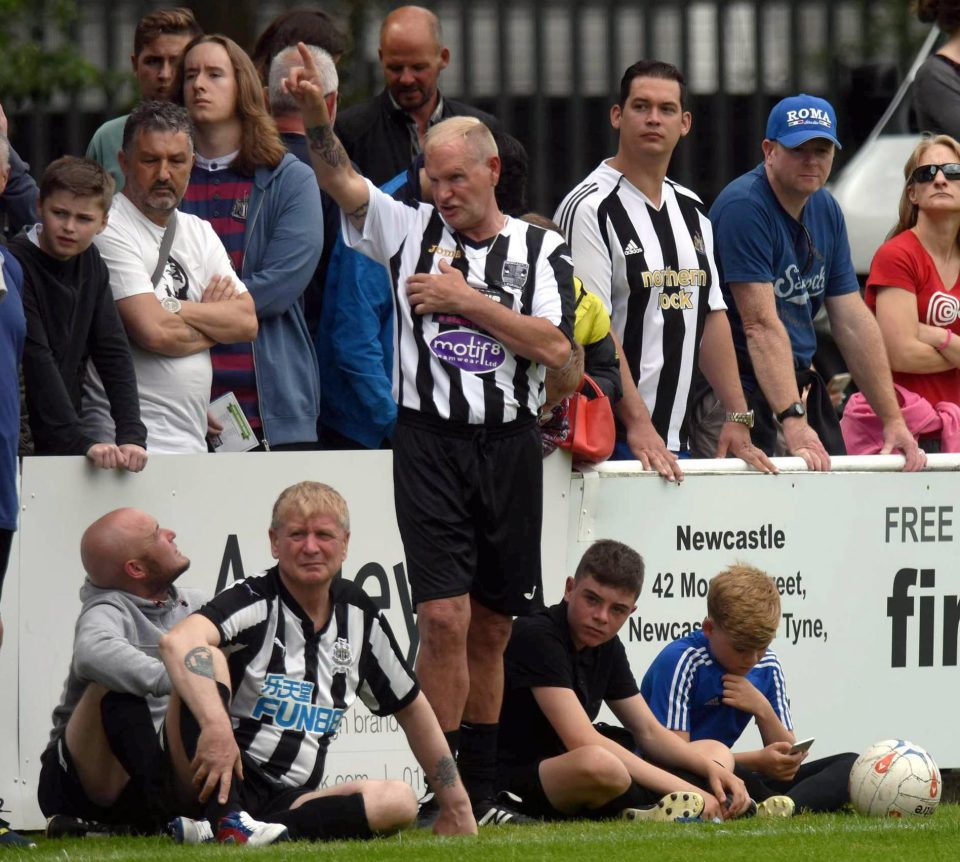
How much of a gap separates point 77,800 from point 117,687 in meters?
0.50

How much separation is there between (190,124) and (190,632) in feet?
7.98

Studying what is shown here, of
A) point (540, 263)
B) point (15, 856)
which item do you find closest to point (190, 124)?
point (540, 263)

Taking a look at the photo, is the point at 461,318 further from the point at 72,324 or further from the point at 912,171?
the point at 912,171

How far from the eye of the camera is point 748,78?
51.0 feet

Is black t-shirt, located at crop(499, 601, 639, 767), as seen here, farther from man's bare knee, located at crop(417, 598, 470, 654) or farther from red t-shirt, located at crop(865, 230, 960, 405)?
red t-shirt, located at crop(865, 230, 960, 405)

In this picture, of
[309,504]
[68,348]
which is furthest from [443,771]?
[68,348]

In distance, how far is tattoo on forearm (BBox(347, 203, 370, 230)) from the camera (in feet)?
23.3

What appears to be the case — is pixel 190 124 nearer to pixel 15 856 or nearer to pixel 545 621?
pixel 545 621

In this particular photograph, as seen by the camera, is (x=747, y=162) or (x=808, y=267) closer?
(x=808, y=267)

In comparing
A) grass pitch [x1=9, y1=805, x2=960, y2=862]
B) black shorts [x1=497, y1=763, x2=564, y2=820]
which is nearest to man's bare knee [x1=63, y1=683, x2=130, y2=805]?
grass pitch [x1=9, y1=805, x2=960, y2=862]

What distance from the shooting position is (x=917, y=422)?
29.8 feet

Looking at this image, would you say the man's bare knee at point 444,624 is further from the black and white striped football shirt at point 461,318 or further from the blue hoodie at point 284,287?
the blue hoodie at point 284,287

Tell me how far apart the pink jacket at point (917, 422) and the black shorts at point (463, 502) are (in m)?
2.46

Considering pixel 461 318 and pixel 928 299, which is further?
pixel 928 299
